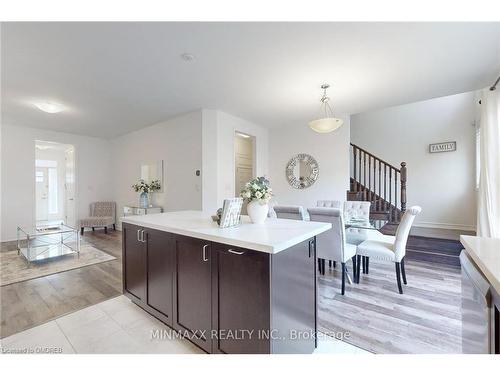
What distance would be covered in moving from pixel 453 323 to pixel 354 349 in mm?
953

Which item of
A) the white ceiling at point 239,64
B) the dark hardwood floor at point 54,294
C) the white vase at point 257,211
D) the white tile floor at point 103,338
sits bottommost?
the white tile floor at point 103,338

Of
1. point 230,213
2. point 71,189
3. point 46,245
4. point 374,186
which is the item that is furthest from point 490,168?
point 71,189

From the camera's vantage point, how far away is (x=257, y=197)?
65.5 inches

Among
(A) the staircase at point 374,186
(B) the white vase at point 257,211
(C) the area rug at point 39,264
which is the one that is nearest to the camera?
(B) the white vase at point 257,211

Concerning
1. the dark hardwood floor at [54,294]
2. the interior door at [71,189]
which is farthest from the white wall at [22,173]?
the dark hardwood floor at [54,294]

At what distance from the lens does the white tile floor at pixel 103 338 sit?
62.4 inches

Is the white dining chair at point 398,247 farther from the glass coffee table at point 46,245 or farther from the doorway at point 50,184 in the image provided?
the doorway at point 50,184

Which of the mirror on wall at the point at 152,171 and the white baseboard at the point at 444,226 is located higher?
the mirror on wall at the point at 152,171

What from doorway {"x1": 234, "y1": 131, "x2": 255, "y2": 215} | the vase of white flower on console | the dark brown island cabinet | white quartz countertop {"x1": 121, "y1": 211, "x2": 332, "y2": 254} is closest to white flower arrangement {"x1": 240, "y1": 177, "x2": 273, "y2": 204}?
the vase of white flower on console

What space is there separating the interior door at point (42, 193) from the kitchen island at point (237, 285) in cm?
861

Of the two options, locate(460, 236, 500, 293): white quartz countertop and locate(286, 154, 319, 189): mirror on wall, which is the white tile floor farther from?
locate(286, 154, 319, 189): mirror on wall

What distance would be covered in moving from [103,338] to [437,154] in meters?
7.06

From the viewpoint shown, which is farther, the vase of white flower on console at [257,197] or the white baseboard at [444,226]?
the white baseboard at [444,226]
